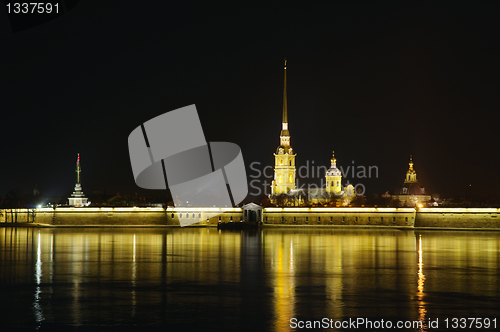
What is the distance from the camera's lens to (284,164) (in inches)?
4953

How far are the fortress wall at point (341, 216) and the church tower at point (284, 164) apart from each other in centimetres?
3992

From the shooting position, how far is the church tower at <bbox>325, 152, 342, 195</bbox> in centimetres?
13300

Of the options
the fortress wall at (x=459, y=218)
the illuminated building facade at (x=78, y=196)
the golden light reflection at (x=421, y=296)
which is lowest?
the golden light reflection at (x=421, y=296)

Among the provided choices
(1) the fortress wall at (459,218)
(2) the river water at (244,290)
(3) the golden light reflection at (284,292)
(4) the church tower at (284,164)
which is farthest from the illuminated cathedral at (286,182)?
(3) the golden light reflection at (284,292)

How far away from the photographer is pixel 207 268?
1220 inches

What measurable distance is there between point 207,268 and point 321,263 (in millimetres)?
5448

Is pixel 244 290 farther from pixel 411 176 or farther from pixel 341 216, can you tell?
pixel 411 176

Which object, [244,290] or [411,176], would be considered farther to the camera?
[411,176]

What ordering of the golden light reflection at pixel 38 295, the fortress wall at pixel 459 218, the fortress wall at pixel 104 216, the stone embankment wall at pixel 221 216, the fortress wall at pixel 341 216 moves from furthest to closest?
the fortress wall at pixel 104 216 → the stone embankment wall at pixel 221 216 → the fortress wall at pixel 341 216 → the fortress wall at pixel 459 218 → the golden light reflection at pixel 38 295

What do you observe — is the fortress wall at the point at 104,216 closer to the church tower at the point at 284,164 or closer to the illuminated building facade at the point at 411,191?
the church tower at the point at 284,164

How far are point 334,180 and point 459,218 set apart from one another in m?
57.0

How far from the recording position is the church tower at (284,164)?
125250mm

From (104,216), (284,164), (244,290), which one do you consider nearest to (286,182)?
(284,164)

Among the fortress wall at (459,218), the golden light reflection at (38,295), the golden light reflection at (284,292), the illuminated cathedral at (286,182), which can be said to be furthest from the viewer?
the illuminated cathedral at (286,182)
